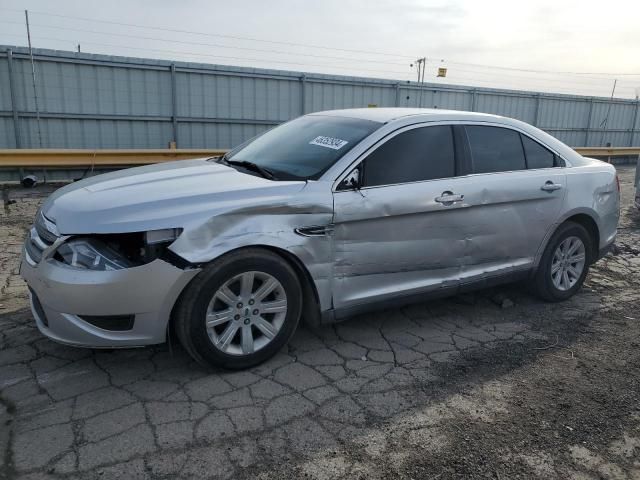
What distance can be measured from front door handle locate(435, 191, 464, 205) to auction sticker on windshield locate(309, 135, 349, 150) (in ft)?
2.66

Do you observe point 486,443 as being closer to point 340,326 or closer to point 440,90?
point 340,326

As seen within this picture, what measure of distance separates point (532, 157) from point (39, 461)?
4.21m

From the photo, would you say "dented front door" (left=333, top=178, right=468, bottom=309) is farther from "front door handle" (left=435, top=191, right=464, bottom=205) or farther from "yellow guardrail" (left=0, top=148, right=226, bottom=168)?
"yellow guardrail" (left=0, top=148, right=226, bottom=168)

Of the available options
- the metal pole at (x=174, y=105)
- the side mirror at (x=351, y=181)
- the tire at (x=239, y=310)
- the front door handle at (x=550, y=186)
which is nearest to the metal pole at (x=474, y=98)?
the metal pole at (x=174, y=105)

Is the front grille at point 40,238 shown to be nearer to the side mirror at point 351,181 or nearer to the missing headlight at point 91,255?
the missing headlight at point 91,255

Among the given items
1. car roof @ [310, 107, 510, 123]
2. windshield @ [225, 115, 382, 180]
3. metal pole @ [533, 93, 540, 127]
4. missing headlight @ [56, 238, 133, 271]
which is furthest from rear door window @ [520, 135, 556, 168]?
metal pole @ [533, 93, 540, 127]

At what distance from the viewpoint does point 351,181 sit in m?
3.62

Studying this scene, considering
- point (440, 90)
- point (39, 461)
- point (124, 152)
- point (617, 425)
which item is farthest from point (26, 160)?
point (440, 90)

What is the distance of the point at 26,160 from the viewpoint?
973 centimetres

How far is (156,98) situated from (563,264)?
10081 millimetres

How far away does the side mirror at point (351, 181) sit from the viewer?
3.58 meters

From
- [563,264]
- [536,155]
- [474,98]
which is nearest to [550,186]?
[536,155]

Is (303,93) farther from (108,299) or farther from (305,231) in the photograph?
(108,299)

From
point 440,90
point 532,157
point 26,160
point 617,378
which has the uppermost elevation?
point 440,90
